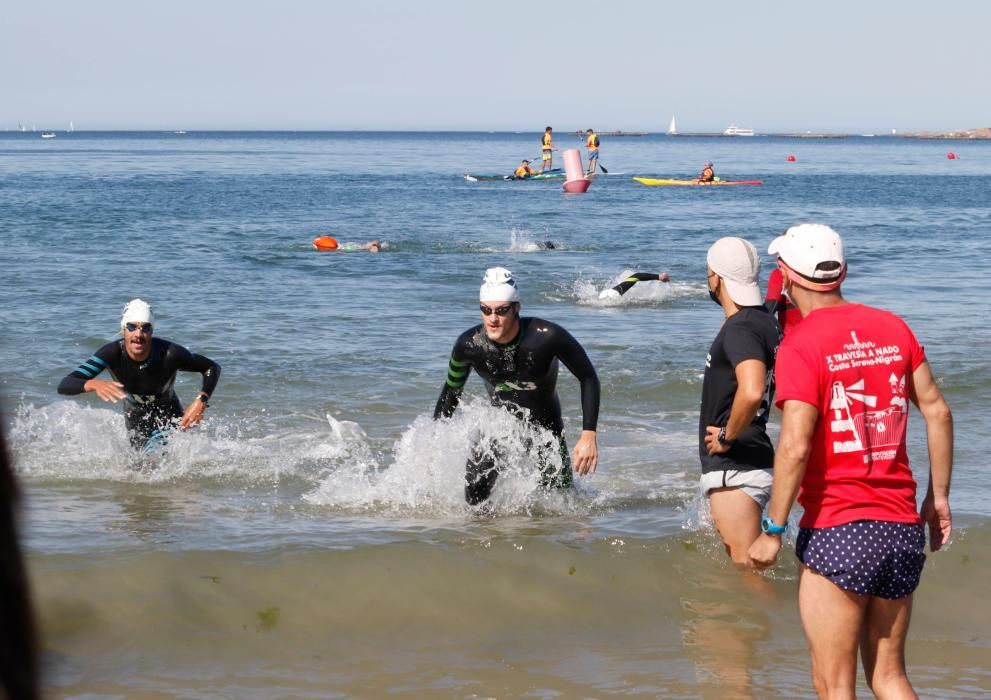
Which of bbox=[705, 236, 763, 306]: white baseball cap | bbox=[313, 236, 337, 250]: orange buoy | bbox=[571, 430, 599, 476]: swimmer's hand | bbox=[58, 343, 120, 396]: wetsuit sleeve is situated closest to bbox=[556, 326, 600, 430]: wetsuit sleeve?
bbox=[571, 430, 599, 476]: swimmer's hand

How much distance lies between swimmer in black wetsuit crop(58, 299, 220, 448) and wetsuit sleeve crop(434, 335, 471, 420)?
1985 mm

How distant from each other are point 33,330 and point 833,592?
14.2 meters

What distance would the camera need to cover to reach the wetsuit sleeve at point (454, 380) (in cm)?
714

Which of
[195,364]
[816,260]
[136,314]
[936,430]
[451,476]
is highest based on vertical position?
[816,260]

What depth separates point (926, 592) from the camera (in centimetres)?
650

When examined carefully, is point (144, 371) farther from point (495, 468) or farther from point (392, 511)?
point (495, 468)

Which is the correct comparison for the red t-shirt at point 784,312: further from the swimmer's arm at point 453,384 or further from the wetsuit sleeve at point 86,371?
the wetsuit sleeve at point 86,371

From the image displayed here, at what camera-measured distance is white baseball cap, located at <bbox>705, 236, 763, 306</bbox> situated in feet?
17.0

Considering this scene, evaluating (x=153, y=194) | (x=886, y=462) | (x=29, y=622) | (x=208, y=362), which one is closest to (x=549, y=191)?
(x=153, y=194)

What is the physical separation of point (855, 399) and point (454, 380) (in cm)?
359

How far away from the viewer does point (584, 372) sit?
7051 millimetres

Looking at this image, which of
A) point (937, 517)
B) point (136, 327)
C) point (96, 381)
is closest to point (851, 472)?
point (937, 517)

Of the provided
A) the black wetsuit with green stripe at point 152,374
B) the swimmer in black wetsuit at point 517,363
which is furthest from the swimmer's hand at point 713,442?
the black wetsuit with green stripe at point 152,374

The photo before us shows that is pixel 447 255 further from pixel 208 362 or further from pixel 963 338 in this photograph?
pixel 208 362
